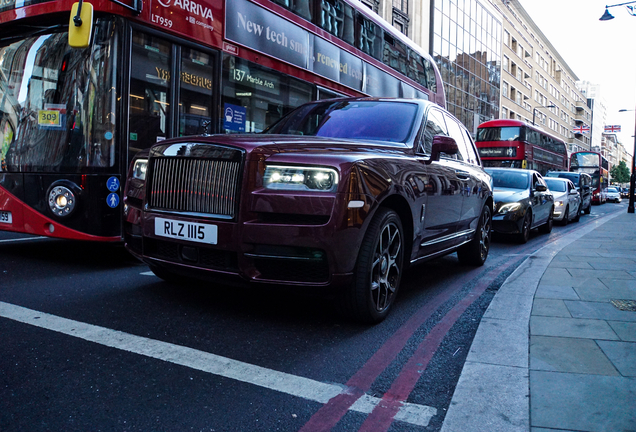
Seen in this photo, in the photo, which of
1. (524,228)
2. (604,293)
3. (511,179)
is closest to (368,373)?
(604,293)

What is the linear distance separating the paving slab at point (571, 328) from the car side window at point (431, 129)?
1.67 meters

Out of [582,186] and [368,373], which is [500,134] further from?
[368,373]

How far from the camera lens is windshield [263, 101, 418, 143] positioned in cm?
454

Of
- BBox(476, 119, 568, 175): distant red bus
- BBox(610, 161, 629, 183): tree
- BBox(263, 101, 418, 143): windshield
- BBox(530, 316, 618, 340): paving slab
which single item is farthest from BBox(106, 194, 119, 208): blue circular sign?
BBox(610, 161, 629, 183): tree

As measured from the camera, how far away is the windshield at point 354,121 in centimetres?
454

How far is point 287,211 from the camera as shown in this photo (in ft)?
10.7

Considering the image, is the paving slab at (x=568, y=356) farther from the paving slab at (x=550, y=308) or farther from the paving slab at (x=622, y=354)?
the paving slab at (x=550, y=308)

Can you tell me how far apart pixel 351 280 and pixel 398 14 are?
3153cm

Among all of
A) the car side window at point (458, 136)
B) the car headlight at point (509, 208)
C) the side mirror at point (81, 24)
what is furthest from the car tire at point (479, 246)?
the side mirror at point (81, 24)

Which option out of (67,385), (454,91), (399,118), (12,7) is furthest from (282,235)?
(454,91)

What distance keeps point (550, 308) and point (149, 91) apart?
4.32 m

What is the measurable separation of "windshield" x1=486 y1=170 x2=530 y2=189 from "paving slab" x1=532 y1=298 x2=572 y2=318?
662 cm

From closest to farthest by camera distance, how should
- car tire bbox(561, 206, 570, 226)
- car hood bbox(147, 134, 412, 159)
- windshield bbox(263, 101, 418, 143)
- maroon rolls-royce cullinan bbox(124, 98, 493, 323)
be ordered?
maroon rolls-royce cullinan bbox(124, 98, 493, 323) < car hood bbox(147, 134, 412, 159) < windshield bbox(263, 101, 418, 143) < car tire bbox(561, 206, 570, 226)

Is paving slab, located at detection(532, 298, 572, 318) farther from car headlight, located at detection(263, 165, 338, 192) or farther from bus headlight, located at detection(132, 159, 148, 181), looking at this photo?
bus headlight, located at detection(132, 159, 148, 181)
